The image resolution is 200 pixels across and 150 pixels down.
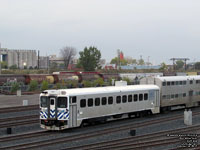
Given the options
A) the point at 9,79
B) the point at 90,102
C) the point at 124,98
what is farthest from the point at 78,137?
the point at 9,79

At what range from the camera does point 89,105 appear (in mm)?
20266

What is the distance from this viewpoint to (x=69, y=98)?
18.8 metres

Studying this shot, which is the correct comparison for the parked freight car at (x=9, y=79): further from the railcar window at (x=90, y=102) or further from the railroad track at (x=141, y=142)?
the railroad track at (x=141, y=142)

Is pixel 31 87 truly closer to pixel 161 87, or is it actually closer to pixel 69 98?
pixel 161 87

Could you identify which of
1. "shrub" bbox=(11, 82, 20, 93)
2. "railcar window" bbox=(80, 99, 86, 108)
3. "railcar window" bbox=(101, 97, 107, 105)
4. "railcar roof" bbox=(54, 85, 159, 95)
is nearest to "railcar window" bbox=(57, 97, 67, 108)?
"railcar roof" bbox=(54, 85, 159, 95)

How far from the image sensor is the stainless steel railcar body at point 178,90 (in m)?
27.1

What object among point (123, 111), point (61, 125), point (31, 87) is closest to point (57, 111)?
point (61, 125)

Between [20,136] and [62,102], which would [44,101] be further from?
[20,136]

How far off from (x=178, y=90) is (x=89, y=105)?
40.0 feet

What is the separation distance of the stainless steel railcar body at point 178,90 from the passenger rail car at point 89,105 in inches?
91.8

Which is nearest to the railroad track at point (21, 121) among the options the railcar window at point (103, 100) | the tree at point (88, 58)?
the railcar window at point (103, 100)

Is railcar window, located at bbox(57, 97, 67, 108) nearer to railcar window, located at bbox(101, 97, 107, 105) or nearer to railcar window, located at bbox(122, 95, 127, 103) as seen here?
railcar window, located at bbox(101, 97, 107, 105)

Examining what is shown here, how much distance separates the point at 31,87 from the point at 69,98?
3188 centimetres

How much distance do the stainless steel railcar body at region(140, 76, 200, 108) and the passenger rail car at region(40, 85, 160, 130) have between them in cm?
233
